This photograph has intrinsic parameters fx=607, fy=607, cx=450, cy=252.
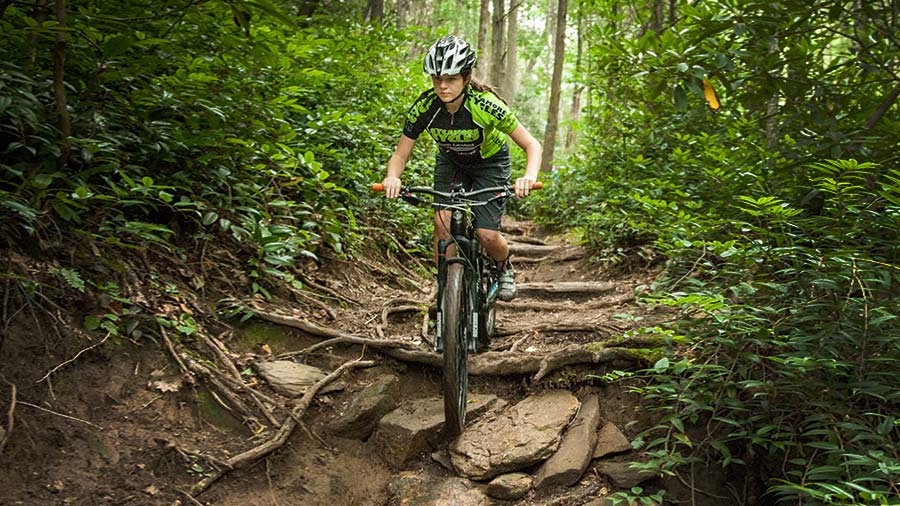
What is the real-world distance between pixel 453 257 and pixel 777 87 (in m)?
2.52

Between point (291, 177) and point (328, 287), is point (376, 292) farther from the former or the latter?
point (291, 177)

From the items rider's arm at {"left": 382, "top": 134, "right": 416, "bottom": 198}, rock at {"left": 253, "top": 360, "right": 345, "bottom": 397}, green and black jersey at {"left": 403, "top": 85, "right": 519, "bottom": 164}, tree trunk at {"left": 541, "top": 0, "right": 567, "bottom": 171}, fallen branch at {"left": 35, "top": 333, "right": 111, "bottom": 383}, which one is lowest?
rock at {"left": 253, "top": 360, "right": 345, "bottom": 397}

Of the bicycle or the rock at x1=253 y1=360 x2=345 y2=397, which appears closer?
the bicycle

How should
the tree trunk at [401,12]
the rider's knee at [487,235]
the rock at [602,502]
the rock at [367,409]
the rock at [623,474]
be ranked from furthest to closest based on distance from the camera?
1. the tree trunk at [401,12]
2. the rider's knee at [487,235]
3. the rock at [367,409]
4. the rock at [623,474]
5. the rock at [602,502]

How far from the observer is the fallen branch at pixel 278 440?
318cm

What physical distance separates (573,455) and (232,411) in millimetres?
2072

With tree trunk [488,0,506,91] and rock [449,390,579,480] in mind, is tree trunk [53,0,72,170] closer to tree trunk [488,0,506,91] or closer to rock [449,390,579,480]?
rock [449,390,579,480]

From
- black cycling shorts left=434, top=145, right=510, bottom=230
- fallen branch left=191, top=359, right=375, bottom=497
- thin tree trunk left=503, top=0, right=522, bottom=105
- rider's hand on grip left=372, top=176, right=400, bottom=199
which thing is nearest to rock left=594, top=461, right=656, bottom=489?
black cycling shorts left=434, top=145, right=510, bottom=230

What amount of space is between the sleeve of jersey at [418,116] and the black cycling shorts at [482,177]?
0.37 meters

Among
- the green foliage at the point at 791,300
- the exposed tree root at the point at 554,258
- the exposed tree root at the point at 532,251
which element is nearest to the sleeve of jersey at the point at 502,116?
the green foliage at the point at 791,300

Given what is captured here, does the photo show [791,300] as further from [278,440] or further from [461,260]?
[278,440]

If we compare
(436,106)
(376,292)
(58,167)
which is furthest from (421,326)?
(58,167)

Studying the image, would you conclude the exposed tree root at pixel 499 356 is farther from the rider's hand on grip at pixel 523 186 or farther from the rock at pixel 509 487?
the rider's hand on grip at pixel 523 186

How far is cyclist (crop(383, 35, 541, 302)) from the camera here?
12.4 ft
